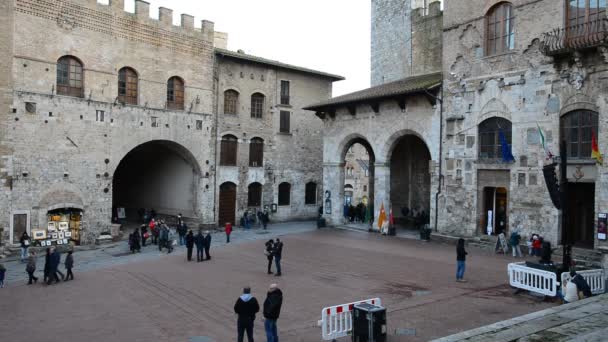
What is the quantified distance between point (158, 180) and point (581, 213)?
25126 millimetres

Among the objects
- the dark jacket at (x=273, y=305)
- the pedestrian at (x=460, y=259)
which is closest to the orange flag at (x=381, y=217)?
the pedestrian at (x=460, y=259)

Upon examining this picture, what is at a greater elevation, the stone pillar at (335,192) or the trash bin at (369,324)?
the stone pillar at (335,192)

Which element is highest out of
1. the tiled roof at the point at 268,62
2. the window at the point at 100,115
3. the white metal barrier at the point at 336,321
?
the tiled roof at the point at 268,62

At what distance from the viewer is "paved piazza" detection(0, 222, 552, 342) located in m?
10.9

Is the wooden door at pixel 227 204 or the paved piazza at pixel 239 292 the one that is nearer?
the paved piazza at pixel 239 292

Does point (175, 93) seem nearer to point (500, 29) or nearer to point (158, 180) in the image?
point (158, 180)

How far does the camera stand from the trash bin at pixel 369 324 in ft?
30.2

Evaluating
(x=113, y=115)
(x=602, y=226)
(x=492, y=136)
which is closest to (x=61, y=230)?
(x=113, y=115)

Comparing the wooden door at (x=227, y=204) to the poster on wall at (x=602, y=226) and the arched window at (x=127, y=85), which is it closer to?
the arched window at (x=127, y=85)

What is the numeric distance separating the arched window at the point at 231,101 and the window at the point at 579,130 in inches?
756

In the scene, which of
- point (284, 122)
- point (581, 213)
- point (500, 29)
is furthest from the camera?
point (284, 122)

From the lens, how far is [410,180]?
102ft

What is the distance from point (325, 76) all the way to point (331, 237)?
14.1 meters

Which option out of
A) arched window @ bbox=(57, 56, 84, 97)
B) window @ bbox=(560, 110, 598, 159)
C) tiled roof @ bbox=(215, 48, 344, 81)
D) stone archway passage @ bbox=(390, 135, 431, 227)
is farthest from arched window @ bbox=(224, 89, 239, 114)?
window @ bbox=(560, 110, 598, 159)
